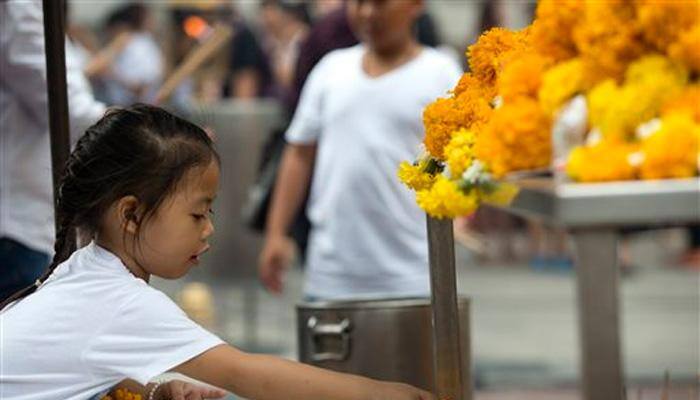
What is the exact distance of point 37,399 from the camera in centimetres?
306

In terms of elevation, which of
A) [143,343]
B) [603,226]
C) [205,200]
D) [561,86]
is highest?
[561,86]

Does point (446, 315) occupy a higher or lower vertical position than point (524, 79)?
lower

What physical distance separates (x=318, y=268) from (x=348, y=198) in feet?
0.89

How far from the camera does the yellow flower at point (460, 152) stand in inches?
104

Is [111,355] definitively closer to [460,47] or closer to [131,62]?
[131,62]

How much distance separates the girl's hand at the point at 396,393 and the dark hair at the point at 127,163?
0.54 metres

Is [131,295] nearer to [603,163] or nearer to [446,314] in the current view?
[446,314]

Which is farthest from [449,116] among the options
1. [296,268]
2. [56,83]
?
[296,268]

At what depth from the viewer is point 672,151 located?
2.28 m

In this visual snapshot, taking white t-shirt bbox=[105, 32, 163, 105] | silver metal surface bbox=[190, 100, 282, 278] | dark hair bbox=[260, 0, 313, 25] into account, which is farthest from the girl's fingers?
white t-shirt bbox=[105, 32, 163, 105]

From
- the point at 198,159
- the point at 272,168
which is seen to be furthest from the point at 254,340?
the point at 198,159

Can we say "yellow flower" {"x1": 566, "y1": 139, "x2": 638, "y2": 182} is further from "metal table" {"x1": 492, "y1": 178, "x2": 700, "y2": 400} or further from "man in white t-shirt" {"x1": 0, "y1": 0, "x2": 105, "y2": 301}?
"man in white t-shirt" {"x1": 0, "y1": 0, "x2": 105, "y2": 301}

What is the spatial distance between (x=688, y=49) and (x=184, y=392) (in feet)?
4.59

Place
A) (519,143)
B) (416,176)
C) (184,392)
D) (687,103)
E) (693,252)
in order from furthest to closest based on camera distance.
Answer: (693,252)
(184,392)
(416,176)
(519,143)
(687,103)
